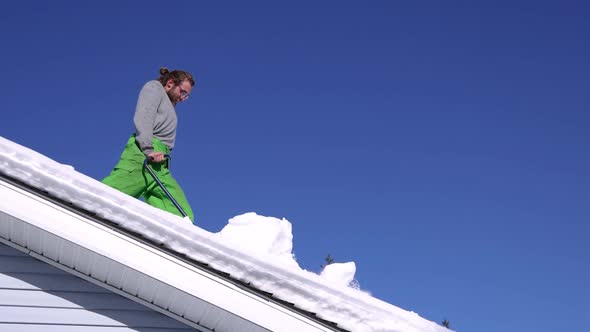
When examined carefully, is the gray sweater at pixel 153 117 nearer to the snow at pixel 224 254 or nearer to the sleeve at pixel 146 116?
the sleeve at pixel 146 116

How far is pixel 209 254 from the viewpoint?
7.86 ft

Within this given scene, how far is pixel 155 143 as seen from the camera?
4965 mm

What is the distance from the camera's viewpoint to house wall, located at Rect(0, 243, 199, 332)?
261cm

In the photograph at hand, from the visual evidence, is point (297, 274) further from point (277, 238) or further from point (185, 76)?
point (185, 76)

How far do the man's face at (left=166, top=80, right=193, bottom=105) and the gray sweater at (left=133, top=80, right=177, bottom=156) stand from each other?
94 millimetres

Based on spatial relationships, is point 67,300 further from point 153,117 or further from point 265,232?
point 153,117

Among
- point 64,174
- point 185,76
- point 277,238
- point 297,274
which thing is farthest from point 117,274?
point 185,76

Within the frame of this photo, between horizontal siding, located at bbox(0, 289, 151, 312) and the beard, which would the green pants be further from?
horizontal siding, located at bbox(0, 289, 151, 312)

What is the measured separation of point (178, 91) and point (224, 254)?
2981 mm

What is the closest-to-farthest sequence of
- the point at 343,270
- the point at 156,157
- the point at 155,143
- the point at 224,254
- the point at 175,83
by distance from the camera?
1. the point at 224,254
2. the point at 343,270
3. the point at 156,157
4. the point at 155,143
5. the point at 175,83

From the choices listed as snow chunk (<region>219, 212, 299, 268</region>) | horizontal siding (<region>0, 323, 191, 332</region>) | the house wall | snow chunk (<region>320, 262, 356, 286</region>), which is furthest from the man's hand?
horizontal siding (<region>0, 323, 191, 332</region>)

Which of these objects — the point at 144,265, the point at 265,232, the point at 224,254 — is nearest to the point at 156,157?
the point at 265,232

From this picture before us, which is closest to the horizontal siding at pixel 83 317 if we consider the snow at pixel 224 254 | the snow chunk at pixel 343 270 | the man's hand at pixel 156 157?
the snow at pixel 224 254

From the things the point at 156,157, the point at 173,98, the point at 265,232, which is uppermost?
the point at 173,98
